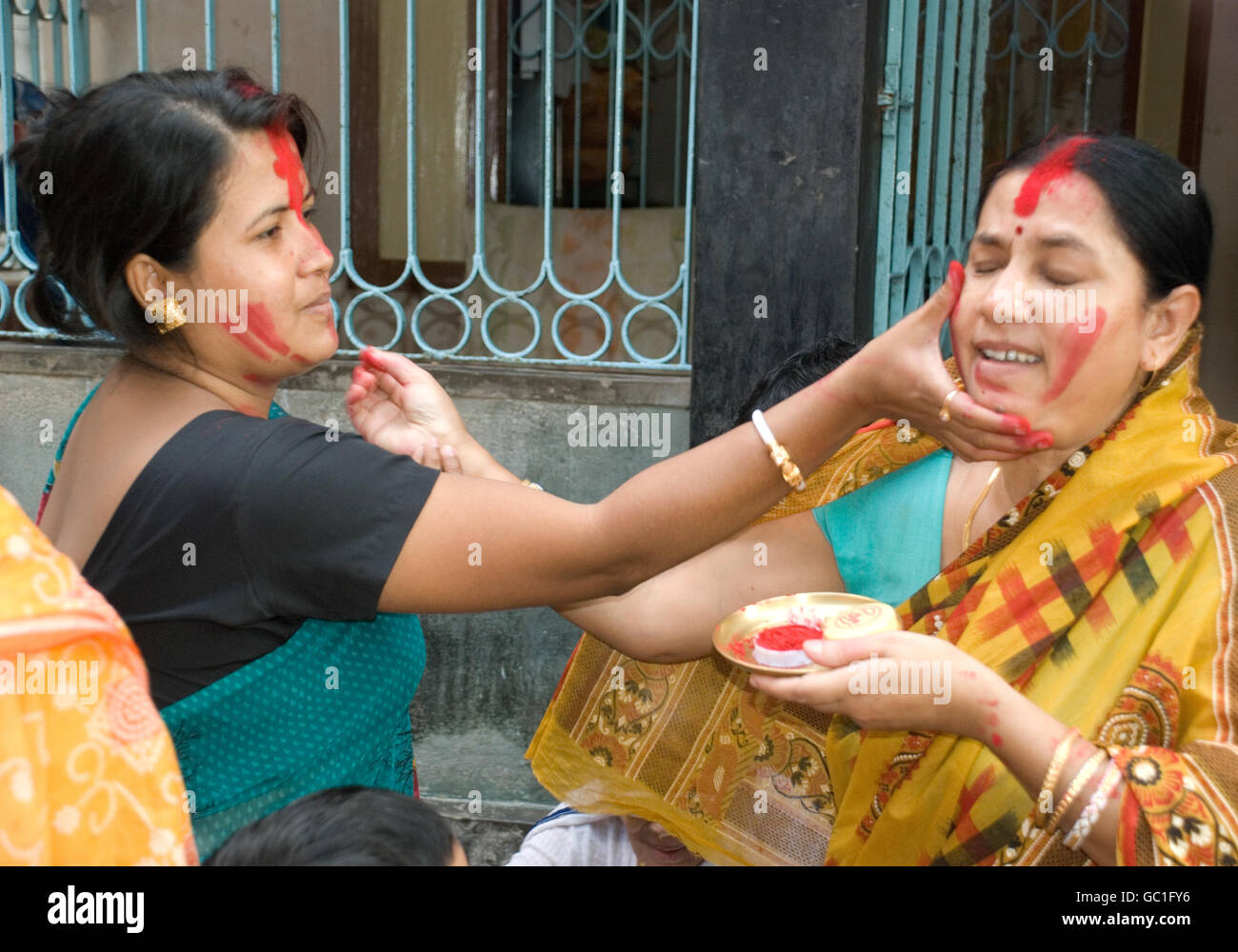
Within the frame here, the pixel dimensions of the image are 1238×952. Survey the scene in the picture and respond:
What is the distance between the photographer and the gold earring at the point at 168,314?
1.94m

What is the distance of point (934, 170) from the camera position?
12.9 ft

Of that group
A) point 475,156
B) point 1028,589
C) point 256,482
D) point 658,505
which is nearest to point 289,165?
point 256,482

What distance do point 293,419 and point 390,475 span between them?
22cm

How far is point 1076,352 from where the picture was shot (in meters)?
1.99

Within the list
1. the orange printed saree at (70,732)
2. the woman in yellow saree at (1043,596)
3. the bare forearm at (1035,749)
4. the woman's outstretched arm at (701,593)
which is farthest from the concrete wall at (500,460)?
the orange printed saree at (70,732)

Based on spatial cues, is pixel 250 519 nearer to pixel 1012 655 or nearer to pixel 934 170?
pixel 1012 655

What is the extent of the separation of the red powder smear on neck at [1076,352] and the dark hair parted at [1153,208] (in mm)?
95

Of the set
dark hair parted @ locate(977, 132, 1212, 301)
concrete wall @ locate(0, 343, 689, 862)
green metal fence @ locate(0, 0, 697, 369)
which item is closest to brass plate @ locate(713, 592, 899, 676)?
dark hair parted @ locate(977, 132, 1212, 301)

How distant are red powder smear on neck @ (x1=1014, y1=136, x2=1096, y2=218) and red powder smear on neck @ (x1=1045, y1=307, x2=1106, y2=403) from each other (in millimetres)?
213

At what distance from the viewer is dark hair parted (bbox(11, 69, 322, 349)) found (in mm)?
1854

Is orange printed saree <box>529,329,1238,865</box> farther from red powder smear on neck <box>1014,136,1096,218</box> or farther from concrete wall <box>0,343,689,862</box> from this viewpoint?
concrete wall <box>0,343,689,862</box>

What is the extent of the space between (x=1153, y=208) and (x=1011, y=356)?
310 millimetres

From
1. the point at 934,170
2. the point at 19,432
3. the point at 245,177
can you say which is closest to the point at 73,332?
the point at 245,177

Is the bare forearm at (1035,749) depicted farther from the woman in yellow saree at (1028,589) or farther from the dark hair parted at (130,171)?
the dark hair parted at (130,171)
